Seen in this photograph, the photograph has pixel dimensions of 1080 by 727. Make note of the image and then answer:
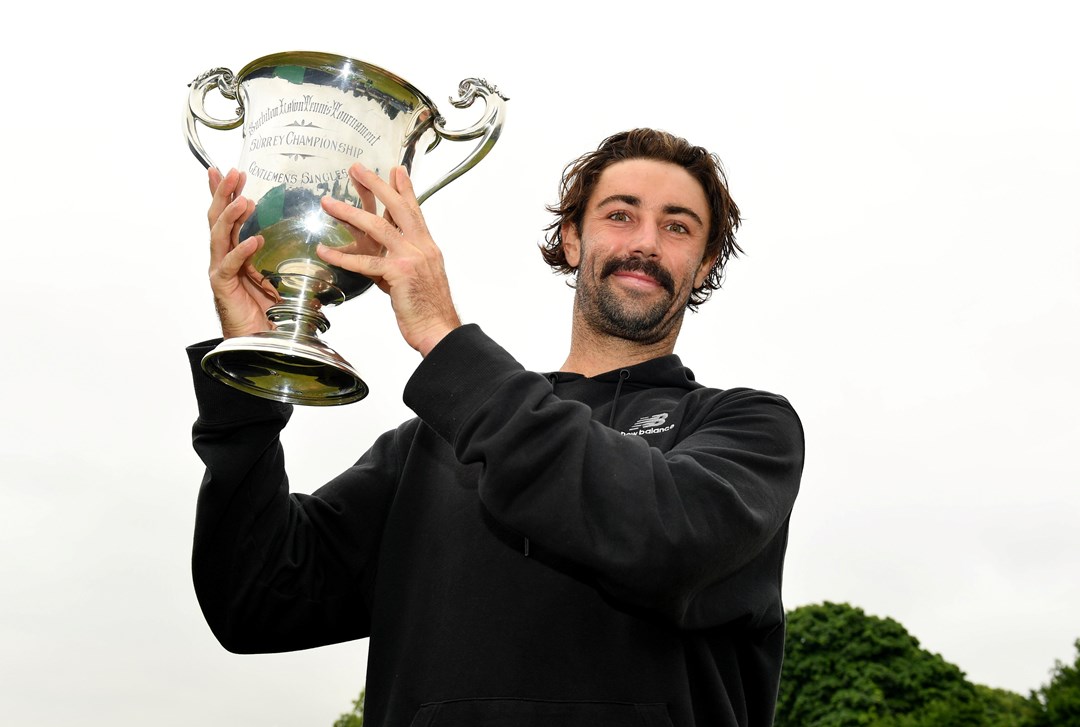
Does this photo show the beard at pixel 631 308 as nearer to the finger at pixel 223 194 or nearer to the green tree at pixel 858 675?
the finger at pixel 223 194

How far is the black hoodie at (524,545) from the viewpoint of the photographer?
2555 mm

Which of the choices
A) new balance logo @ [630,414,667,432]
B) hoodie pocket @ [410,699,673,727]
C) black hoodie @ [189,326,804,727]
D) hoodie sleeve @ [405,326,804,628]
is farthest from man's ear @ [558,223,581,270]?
hoodie pocket @ [410,699,673,727]

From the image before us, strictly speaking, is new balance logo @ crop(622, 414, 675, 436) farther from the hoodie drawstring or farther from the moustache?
the moustache

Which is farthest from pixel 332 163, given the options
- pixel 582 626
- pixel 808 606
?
pixel 808 606

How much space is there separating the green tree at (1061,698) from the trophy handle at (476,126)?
13912mm

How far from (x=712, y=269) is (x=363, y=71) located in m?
2.09

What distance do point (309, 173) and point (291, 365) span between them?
49cm

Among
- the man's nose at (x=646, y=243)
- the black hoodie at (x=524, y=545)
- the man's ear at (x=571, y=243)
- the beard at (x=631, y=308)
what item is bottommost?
the black hoodie at (x=524, y=545)

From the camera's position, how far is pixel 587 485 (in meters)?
2.56

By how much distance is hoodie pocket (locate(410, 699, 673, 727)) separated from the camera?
286 cm

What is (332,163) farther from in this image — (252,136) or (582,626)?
(582,626)

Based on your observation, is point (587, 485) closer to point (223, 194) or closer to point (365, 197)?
point (365, 197)

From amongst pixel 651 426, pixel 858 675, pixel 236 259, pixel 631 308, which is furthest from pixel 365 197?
pixel 858 675

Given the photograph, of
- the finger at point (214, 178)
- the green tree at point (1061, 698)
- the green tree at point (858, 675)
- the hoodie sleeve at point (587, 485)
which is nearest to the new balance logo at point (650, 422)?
the hoodie sleeve at point (587, 485)
